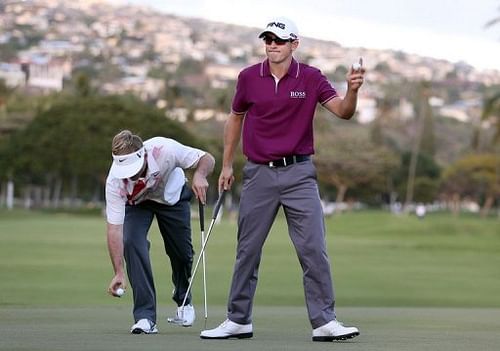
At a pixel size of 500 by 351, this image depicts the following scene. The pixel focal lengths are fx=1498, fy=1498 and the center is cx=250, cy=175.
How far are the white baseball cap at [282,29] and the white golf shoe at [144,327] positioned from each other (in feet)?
7.98

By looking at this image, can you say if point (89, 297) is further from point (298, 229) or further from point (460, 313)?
point (298, 229)

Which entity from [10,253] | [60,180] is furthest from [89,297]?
[60,180]

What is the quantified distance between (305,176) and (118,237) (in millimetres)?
1633

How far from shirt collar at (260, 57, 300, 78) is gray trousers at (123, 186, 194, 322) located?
1.92 metres

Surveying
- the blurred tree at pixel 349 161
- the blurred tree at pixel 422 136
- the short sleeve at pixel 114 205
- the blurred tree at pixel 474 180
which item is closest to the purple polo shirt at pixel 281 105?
the short sleeve at pixel 114 205

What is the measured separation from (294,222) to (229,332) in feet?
3.08

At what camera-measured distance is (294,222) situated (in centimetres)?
1088

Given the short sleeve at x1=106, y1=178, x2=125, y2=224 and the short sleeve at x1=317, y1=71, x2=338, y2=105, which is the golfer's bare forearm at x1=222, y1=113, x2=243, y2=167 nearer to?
the short sleeve at x1=317, y1=71, x2=338, y2=105

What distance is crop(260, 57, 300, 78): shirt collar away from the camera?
10.7 m

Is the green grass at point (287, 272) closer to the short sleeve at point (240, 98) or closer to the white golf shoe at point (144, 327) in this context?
the white golf shoe at point (144, 327)

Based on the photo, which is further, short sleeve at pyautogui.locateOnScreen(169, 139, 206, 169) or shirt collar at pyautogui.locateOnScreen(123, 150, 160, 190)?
short sleeve at pyautogui.locateOnScreen(169, 139, 206, 169)

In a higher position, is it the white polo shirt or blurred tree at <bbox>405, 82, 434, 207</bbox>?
the white polo shirt

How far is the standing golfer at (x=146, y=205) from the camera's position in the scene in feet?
36.8

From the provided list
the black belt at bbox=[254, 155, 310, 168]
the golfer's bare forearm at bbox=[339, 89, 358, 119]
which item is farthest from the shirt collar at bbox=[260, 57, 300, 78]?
the black belt at bbox=[254, 155, 310, 168]
